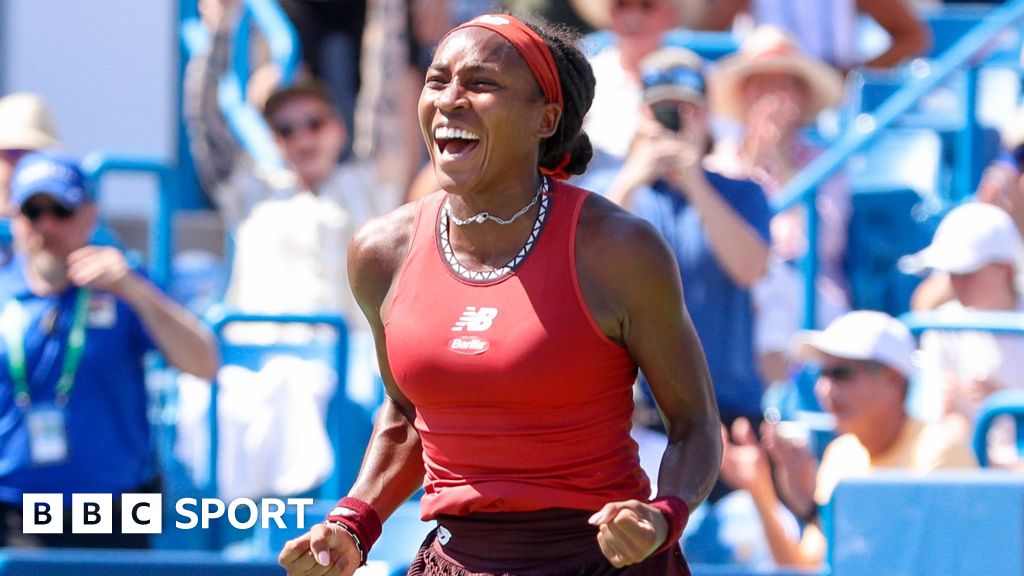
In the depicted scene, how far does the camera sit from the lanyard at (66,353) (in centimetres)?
511

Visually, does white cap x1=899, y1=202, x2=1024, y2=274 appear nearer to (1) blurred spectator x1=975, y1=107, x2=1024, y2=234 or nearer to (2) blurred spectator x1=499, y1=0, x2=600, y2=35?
(1) blurred spectator x1=975, y1=107, x2=1024, y2=234

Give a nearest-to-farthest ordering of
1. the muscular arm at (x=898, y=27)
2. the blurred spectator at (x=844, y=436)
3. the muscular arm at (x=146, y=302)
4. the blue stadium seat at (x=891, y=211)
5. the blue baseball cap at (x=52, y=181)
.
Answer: the blurred spectator at (x=844, y=436) < the muscular arm at (x=146, y=302) < the blue baseball cap at (x=52, y=181) < the blue stadium seat at (x=891, y=211) < the muscular arm at (x=898, y=27)

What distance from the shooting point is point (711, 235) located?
5.56 metres

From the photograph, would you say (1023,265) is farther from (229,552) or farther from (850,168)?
(229,552)

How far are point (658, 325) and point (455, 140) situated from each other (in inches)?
17.7

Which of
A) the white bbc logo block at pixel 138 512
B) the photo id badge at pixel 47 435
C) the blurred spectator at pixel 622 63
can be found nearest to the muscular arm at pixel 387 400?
the white bbc logo block at pixel 138 512

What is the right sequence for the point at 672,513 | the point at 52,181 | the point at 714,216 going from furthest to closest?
the point at 714,216 < the point at 52,181 < the point at 672,513

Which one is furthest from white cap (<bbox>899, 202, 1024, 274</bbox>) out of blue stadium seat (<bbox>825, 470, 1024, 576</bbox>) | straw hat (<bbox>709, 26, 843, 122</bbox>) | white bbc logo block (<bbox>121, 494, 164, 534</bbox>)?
white bbc logo block (<bbox>121, 494, 164, 534</bbox>)

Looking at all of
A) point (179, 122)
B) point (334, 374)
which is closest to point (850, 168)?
point (334, 374)

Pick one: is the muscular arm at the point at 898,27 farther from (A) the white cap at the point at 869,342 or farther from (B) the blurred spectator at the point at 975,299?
(A) the white cap at the point at 869,342

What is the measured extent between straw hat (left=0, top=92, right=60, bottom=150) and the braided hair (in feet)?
11.9

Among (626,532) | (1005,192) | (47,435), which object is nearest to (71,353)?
(47,435)

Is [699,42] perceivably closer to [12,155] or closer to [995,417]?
[12,155]

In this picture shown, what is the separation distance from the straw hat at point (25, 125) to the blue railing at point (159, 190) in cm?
18
